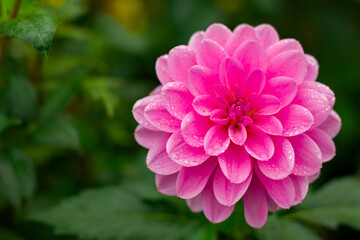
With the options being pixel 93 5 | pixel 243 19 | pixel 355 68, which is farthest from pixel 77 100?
pixel 355 68

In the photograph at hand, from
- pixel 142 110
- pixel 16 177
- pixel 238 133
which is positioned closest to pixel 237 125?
pixel 238 133

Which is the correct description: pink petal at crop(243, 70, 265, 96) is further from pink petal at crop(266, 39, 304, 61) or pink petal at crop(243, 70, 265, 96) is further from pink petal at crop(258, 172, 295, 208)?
pink petal at crop(258, 172, 295, 208)

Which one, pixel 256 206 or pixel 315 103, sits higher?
pixel 315 103

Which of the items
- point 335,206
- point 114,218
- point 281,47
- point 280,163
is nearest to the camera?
point 280,163

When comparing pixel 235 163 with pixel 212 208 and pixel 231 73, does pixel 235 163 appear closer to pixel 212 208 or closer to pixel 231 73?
pixel 212 208

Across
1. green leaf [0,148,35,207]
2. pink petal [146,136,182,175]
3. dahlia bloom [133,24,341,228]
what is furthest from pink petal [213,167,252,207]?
green leaf [0,148,35,207]

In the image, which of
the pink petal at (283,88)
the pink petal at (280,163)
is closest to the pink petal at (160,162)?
the pink petal at (280,163)

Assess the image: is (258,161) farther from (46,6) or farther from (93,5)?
(93,5)
